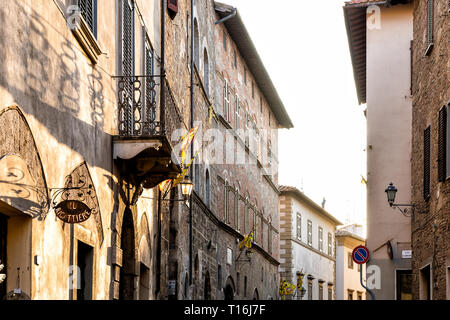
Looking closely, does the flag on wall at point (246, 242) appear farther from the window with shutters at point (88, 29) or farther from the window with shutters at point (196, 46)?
the window with shutters at point (88, 29)

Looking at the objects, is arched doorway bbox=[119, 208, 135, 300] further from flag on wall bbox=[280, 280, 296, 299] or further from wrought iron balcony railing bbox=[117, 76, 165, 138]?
flag on wall bbox=[280, 280, 296, 299]

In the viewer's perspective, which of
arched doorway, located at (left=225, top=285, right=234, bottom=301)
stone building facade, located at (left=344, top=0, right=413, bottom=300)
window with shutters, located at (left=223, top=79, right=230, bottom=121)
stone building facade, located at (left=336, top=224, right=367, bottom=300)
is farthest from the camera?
stone building facade, located at (left=336, top=224, right=367, bottom=300)

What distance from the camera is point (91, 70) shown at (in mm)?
12031

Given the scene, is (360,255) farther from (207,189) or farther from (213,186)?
(213,186)

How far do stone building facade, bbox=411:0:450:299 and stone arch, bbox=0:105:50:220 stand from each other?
857cm

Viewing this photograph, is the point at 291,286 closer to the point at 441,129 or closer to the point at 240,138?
the point at 240,138

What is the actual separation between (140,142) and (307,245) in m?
42.1

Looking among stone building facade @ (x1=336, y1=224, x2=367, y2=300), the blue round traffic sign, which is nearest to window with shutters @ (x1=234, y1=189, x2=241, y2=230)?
the blue round traffic sign

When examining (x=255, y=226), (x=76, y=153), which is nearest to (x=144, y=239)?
(x=76, y=153)

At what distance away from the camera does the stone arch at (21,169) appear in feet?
26.7

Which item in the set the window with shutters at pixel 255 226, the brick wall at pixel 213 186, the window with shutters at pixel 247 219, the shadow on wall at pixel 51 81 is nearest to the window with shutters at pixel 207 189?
the brick wall at pixel 213 186

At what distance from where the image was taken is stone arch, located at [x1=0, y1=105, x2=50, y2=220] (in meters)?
8.12

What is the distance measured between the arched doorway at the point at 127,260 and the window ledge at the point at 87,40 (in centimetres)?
364
